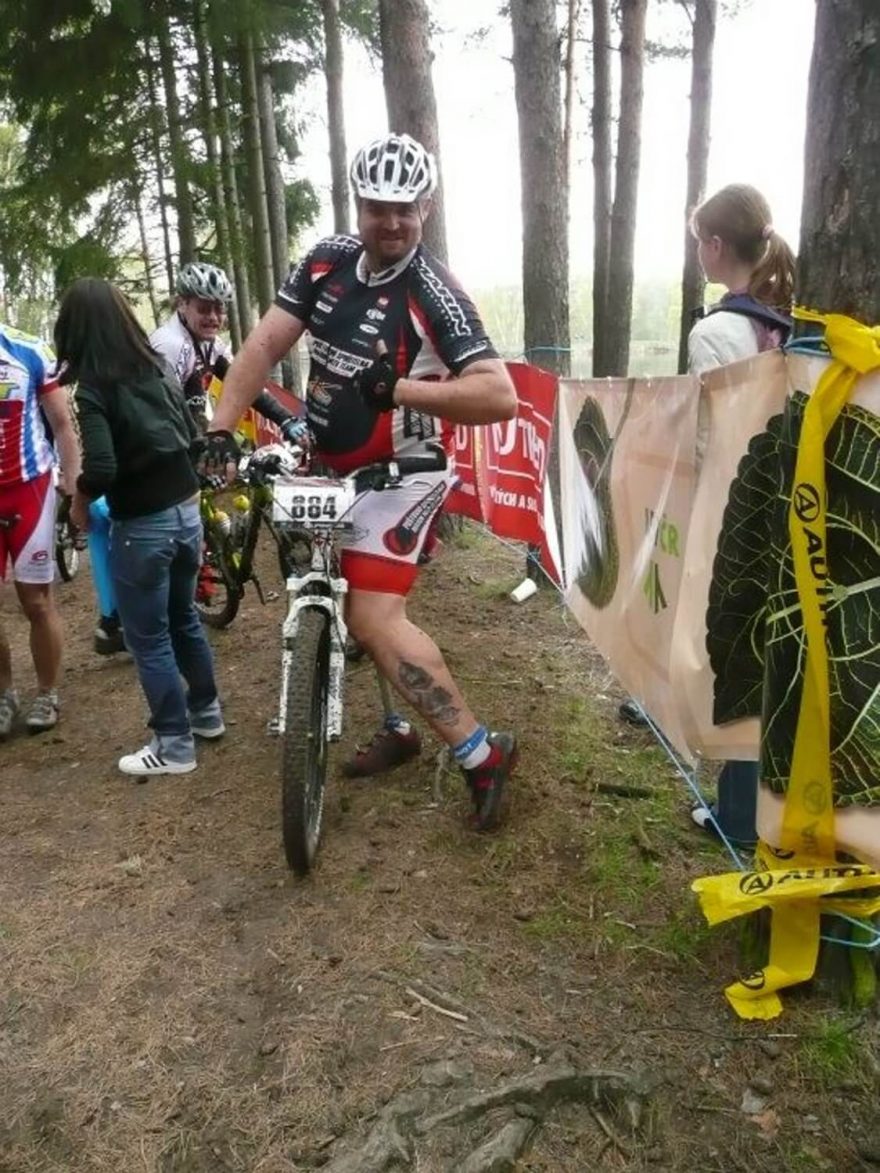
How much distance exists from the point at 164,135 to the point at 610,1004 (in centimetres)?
1377

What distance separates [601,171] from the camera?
45.3 feet

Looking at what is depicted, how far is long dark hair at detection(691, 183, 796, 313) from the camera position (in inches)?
112

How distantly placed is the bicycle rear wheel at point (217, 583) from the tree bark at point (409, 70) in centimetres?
334

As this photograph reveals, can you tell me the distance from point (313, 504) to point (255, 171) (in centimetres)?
1108

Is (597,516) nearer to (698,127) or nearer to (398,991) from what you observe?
(398,991)

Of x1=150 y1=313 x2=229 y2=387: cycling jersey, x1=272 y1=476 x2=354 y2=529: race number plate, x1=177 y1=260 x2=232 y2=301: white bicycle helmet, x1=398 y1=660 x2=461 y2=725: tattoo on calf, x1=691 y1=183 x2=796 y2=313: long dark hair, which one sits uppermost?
x1=691 y1=183 x2=796 y2=313: long dark hair

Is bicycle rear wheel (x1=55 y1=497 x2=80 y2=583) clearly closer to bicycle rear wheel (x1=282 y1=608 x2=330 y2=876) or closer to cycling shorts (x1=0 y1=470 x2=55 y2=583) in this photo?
cycling shorts (x1=0 y1=470 x2=55 y2=583)

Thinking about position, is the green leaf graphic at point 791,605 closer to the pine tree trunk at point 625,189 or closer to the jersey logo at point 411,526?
the jersey logo at point 411,526

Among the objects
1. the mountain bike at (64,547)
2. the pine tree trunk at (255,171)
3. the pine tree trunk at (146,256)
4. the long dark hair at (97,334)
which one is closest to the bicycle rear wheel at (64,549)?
the mountain bike at (64,547)

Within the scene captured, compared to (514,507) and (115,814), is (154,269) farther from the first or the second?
(115,814)

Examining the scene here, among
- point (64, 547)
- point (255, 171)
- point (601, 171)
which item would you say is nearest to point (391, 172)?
point (64, 547)

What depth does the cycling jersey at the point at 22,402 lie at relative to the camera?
4.06m

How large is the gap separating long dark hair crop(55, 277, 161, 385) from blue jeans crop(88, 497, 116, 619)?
5.63 feet

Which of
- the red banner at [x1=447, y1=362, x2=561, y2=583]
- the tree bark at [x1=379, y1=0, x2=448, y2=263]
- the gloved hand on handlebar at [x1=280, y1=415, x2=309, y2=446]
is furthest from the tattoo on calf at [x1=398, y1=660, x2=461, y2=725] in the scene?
the tree bark at [x1=379, y1=0, x2=448, y2=263]
